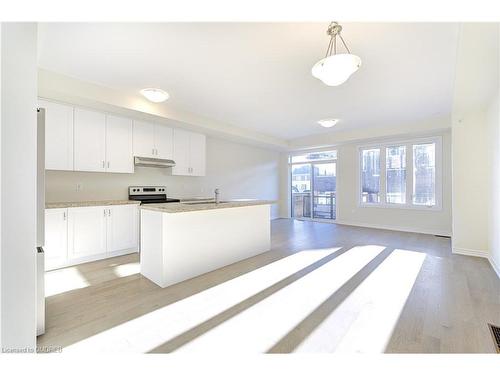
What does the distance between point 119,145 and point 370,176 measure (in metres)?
6.26

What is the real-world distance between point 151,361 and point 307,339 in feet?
4.24

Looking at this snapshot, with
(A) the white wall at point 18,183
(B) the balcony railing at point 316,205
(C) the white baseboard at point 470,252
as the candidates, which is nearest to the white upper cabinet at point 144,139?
(A) the white wall at point 18,183

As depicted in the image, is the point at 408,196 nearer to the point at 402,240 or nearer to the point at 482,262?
the point at 402,240

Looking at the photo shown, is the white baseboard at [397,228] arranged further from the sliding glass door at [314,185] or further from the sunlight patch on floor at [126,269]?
the sunlight patch on floor at [126,269]

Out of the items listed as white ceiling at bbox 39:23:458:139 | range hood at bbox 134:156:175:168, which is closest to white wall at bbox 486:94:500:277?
white ceiling at bbox 39:23:458:139

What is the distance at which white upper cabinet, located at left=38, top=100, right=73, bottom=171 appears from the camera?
3.26 metres

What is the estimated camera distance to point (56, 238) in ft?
10.5

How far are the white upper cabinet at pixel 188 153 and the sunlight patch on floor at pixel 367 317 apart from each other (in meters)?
3.93

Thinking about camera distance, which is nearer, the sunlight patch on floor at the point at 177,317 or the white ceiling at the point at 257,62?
the sunlight patch on floor at the point at 177,317

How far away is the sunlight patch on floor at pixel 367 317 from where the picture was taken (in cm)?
161

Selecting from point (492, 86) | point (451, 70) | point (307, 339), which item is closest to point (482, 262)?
point (492, 86)

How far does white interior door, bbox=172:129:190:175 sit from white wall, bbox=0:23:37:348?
3944 mm

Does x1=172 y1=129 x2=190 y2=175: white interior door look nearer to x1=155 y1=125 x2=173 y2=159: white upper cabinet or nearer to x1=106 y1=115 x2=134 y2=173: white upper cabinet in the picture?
x1=155 y1=125 x2=173 y2=159: white upper cabinet

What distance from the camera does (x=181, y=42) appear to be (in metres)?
2.33
